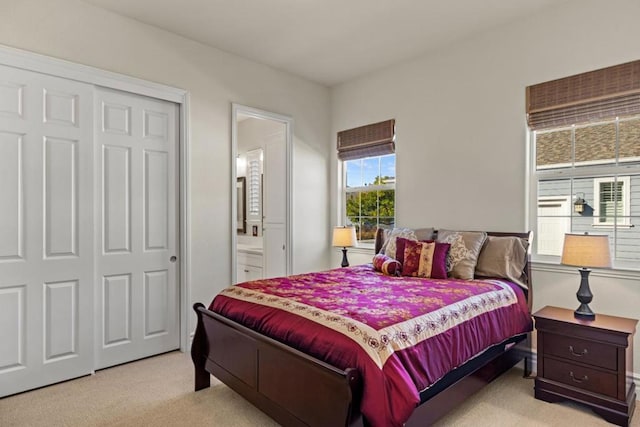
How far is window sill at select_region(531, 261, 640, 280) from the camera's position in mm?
2652

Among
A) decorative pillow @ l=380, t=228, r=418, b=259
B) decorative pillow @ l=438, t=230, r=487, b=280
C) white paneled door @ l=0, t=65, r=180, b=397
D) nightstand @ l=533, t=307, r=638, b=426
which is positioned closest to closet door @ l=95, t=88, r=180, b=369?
white paneled door @ l=0, t=65, r=180, b=397

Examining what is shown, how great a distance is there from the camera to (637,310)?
8.61ft

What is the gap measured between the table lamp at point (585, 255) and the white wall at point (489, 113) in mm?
396

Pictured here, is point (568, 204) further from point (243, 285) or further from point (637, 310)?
point (243, 285)

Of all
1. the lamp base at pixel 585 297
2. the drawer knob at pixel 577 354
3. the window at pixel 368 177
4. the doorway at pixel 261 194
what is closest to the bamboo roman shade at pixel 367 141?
the window at pixel 368 177

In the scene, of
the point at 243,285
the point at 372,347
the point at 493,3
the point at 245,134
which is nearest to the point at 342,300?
the point at 372,347

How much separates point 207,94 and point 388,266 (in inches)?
91.5

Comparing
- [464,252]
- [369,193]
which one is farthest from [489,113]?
[369,193]

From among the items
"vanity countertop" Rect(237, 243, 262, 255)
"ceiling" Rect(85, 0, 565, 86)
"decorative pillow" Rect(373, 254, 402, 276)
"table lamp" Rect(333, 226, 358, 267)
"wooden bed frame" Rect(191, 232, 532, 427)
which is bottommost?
"wooden bed frame" Rect(191, 232, 532, 427)

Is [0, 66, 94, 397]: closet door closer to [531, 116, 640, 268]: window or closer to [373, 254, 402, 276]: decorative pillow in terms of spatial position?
[373, 254, 402, 276]: decorative pillow

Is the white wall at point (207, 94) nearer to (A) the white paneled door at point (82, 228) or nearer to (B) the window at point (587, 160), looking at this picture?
(A) the white paneled door at point (82, 228)

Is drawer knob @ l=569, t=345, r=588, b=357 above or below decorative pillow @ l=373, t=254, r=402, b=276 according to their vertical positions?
below

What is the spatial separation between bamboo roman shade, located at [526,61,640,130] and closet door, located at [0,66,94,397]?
355 centimetres

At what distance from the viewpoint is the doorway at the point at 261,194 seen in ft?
13.1
